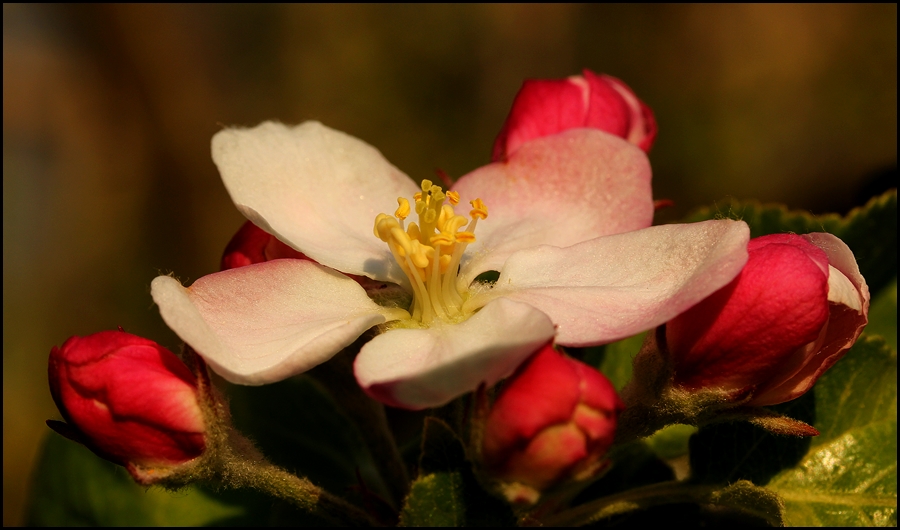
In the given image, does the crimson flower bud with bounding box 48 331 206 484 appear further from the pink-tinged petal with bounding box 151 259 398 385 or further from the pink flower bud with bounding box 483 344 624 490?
the pink flower bud with bounding box 483 344 624 490

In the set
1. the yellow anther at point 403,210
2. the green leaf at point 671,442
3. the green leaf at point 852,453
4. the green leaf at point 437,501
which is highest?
the yellow anther at point 403,210

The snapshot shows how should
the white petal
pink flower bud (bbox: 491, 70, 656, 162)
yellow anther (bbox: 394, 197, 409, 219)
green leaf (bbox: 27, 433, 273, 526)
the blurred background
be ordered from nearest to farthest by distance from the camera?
the white petal → yellow anther (bbox: 394, 197, 409, 219) → pink flower bud (bbox: 491, 70, 656, 162) → green leaf (bbox: 27, 433, 273, 526) → the blurred background

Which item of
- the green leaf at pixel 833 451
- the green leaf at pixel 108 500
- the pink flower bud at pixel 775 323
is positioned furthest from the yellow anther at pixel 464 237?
the green leaf at pixel 108 500

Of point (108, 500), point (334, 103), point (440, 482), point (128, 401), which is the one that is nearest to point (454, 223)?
point (440, 482)

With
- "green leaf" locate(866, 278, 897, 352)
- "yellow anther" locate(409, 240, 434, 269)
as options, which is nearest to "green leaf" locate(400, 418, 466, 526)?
"yellow anther" locate(409, 240, 434, 269)

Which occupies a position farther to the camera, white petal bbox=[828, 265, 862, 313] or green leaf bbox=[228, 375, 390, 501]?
green leaf bbox=[228, 375, 390, 501]

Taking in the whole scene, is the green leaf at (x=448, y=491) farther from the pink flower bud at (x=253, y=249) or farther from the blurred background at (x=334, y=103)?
the blurred background at (x=334, y=103)

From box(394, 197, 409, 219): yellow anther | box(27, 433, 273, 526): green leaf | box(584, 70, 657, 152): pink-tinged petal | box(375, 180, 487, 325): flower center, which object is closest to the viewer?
box(375, 180, 487, 325): flower center
